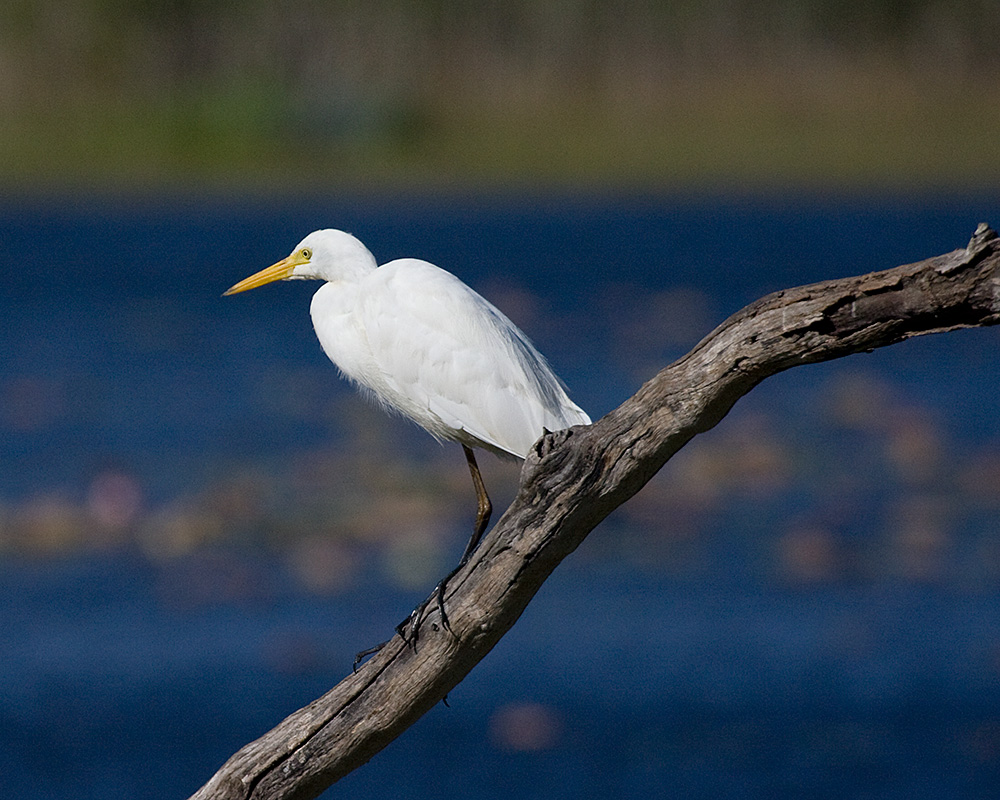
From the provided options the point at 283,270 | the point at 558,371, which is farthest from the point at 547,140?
the point at 283,270

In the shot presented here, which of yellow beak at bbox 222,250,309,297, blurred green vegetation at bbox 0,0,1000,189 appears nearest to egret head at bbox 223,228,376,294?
yellow beak at bbox 222,250,309,297

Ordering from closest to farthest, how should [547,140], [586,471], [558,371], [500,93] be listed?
[586,471] → [558,371] → [547,140] → [500,93]

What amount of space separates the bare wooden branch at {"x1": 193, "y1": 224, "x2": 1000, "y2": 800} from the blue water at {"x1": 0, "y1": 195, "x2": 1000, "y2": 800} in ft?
9.16

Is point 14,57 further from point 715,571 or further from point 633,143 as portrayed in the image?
point 715,571

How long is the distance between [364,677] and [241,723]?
3168 mm

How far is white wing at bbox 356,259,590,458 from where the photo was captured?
330 cm

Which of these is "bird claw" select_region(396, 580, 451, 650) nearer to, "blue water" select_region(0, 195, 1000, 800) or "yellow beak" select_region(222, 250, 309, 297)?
"yellow beak" select_region(222, 250, 309, 297)

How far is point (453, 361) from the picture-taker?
334 centimetres

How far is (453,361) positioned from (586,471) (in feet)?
3.11

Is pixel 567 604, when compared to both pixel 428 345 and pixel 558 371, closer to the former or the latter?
pixel 558 371

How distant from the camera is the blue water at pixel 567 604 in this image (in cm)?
562

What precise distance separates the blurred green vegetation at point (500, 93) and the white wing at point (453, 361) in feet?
51.9

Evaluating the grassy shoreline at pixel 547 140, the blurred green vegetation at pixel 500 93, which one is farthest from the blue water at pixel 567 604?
the blurred green vegetation at pixel 500 93

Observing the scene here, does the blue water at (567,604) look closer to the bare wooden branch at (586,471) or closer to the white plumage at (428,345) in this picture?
the white plumage at (428,345)
